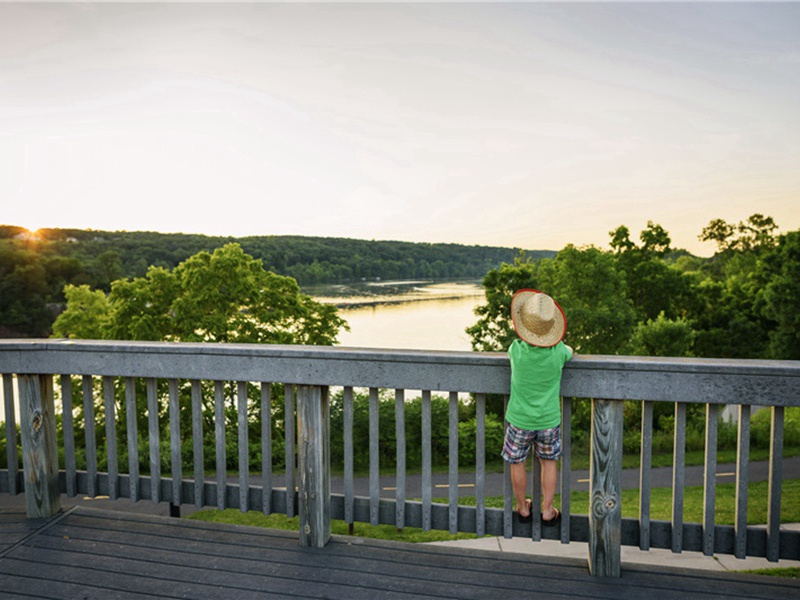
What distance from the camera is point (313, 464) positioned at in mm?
3207

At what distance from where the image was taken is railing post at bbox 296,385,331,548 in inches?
126

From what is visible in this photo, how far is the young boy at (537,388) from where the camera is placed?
9.22 ft

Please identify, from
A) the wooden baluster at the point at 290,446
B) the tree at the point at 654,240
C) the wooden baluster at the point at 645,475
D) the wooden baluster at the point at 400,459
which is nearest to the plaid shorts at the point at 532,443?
the wooden baluster at the point at 645,475

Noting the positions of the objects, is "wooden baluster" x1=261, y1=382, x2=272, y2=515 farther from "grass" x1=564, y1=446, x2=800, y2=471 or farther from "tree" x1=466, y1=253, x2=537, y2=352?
"tree" x1=466, y1=253, x2=537, y2=352

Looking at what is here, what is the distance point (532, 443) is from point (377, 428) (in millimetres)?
781

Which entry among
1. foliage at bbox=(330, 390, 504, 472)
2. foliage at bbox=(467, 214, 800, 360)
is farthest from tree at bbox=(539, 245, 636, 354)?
foliage at bbox=(330, 390, 504, 472)

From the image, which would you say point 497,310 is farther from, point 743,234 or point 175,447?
point 743,234

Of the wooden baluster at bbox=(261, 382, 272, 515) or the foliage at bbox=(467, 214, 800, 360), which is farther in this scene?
the foliage at bbox=(467, 214, 800, 360)

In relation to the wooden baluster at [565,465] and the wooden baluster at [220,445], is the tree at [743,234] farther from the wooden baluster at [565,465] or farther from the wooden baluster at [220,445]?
the wooden baluster at [220,445]

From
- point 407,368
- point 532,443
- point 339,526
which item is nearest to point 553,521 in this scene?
point 532,443

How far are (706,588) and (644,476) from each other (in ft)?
1.82

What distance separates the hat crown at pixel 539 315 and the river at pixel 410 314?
38.4 metres

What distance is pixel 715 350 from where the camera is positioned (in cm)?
3928

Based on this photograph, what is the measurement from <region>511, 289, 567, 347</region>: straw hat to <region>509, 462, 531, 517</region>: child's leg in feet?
2.10
